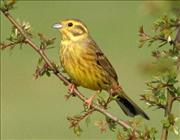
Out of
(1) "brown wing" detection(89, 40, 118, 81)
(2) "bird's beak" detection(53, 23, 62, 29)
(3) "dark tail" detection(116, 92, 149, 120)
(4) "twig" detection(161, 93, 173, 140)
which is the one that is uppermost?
(4) "twig" detection(161, 93, 173, 140)

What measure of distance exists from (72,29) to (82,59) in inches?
8.7

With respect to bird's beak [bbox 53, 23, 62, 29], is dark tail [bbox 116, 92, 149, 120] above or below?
below

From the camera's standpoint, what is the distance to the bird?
5.29m

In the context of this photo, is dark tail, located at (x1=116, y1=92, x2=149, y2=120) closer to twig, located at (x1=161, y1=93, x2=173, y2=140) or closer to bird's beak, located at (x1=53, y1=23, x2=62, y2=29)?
bird's beak, located at (x1=53, y1=23, x2=62, y2=29)

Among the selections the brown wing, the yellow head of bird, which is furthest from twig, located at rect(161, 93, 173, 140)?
the yellow head of bird

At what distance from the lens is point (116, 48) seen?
1748 cm

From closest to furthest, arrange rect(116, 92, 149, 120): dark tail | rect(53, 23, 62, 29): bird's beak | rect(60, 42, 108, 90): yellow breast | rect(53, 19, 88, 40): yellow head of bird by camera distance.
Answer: rect(116, 92, 149, 120): dark tail < rect(53, 23, 62, 29): bird's beak < rect(60, 42, 108, 90): yellow breast < rect(53, 19, 88, 40): yellow head of bird

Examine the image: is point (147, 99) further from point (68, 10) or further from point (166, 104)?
point (68, 10)

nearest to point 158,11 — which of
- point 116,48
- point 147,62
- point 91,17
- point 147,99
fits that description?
point 147,62

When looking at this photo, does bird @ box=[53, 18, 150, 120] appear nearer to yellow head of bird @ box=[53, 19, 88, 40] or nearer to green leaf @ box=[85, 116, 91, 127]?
yellow head of bird @ box=[53, 19, 88, 40]

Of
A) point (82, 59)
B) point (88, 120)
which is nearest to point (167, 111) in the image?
point (88, 120)

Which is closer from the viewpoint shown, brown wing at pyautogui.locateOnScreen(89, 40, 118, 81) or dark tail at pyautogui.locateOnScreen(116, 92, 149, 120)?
dark tail at pyautogui.locateOnScreen(116, 92, 149, 120)

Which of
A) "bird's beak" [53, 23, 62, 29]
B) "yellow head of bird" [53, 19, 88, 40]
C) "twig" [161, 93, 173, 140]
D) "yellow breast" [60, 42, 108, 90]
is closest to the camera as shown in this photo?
"twig" [161, 93, 173, 140]

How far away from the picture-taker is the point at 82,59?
18.5ft
